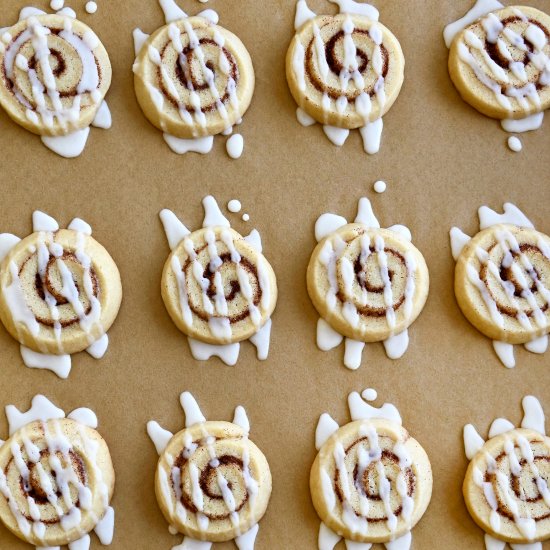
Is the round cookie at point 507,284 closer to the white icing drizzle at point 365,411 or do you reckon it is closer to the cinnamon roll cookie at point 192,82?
the white icing drizzle at point 365,411

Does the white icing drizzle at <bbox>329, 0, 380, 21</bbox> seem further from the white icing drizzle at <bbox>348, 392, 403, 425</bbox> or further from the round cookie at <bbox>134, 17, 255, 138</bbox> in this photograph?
the white icing drizzle at <bbox>348, 392, 403, 425</bbox>

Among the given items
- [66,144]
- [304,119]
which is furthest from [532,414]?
[66,144]

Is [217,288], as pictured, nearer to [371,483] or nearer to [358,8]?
[371,483]

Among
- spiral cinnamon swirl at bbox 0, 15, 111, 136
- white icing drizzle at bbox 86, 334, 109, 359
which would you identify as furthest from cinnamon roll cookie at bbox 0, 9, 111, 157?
white icing drizzle at bbox 86, 334, 109, 359

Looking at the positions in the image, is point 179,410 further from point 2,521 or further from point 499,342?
point 499,342

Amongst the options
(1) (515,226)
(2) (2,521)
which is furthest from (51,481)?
(1) (515,226)

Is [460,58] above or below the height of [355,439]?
above
